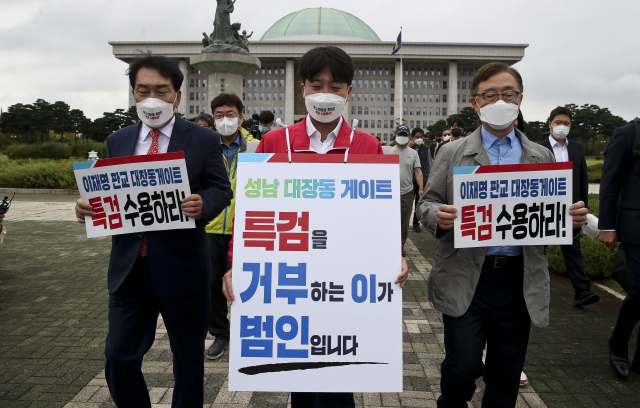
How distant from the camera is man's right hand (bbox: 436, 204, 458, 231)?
243cm

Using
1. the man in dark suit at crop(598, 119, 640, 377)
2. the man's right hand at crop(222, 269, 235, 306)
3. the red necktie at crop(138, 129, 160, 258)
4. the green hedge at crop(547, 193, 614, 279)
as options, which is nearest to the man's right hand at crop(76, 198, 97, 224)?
the red necktie at crop(138, 129, 160, 258)

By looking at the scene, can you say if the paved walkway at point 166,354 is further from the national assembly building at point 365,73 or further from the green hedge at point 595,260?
the national assembly building at point 365,73

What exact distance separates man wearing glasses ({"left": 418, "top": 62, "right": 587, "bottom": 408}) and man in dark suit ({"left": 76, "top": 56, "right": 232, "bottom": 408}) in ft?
4.17

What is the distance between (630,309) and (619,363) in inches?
17.6

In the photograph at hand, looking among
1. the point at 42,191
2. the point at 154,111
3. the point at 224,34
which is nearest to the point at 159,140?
the point at 154,111

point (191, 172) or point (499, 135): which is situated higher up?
point (499, 135)

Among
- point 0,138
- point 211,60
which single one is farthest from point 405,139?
point 0,138

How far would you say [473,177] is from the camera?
2430mm

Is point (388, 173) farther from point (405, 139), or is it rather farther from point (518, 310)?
point (405, 139)

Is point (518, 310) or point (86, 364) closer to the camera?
point (518, 310)

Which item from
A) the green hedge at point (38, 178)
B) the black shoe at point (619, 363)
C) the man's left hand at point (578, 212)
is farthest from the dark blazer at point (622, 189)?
the green hedge at point (38, 178)

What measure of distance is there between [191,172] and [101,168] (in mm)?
463

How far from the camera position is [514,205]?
97.3 inches

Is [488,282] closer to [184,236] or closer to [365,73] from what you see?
[184,236]
